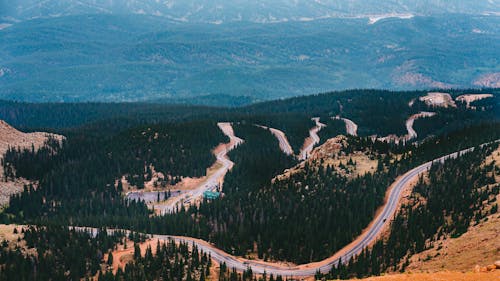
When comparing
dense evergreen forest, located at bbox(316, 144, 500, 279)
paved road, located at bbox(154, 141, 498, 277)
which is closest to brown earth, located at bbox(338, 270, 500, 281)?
dense evergreen forest, located at bbox(316, 144, 500, 279)

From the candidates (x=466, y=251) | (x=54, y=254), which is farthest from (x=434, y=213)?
(x=54, y=254)

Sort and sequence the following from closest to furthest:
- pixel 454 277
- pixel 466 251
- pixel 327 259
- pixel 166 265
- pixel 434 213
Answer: pixel 454 277
pixel 466 251
pixel 166 265
pixel 434 213
pixel 327 259

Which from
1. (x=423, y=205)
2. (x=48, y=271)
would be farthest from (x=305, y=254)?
(x=48, y=271)

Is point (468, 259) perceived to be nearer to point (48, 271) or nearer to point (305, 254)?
point (305, 254)

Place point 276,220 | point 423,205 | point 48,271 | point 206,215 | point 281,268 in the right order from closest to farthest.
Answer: point 48,271, point 281,268, point 423,205, point 276,220, point 206,215

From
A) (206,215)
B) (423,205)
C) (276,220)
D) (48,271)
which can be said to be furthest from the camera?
(206,215)

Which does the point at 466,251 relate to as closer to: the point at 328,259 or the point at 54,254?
the point at 328,259

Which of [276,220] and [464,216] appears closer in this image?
[464,216]

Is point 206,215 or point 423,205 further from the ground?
point 423,205

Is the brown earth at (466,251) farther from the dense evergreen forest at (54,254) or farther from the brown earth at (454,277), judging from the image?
the dense evergreen forest at (54,254)
